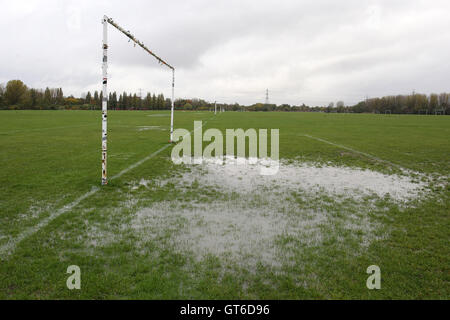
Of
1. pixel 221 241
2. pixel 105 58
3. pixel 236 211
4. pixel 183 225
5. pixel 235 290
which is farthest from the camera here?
pixel 105 58

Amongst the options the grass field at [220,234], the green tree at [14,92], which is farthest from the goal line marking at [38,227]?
the green tree at [14,92]

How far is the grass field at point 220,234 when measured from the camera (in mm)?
3312

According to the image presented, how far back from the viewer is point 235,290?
3.24 meters

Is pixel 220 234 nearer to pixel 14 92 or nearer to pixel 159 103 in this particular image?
pixel 14 92

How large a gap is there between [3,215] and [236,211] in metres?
4.27

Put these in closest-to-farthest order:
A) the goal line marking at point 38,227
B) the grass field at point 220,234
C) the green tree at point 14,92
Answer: the grass field at point 220,234, the goal line marking at point 38,227, the green tree at point 14,92

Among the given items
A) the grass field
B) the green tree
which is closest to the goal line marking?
the grass field

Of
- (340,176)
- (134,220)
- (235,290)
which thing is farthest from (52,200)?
(340,176)

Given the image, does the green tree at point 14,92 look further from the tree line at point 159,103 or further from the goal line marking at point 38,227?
the goal line marking at point 38,227

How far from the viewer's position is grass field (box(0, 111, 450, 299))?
331 centimetres

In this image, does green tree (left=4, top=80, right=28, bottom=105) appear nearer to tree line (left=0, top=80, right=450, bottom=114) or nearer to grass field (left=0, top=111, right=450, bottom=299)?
tree line (left=0, top=80, right=450, bottom=114)

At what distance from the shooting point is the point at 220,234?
477 cm

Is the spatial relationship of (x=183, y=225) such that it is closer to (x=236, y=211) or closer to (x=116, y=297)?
(x=236, y=211)

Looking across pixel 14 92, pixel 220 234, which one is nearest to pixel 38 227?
pixel 220 234
